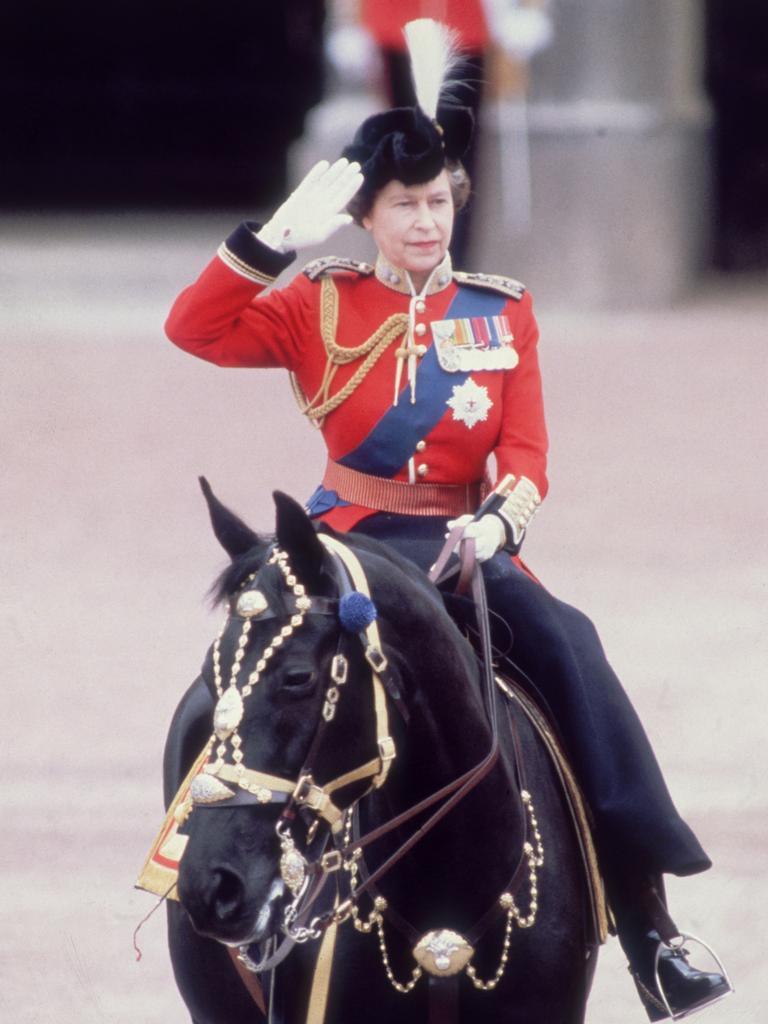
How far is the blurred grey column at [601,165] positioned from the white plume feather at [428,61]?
10009 millimetres

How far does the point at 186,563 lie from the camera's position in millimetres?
8914

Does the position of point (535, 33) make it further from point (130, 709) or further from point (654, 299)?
point (130, 709)

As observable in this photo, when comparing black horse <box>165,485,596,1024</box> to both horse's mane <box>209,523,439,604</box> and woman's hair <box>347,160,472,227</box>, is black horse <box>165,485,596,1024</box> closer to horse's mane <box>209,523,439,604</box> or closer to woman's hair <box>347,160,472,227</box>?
horse's mane <box>209,523,439,604</box>

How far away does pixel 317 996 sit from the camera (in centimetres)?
342

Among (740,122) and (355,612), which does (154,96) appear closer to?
(740,122)

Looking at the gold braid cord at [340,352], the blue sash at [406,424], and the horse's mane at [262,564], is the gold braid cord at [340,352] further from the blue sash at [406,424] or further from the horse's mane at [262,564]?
the horse's mane at [262,564]

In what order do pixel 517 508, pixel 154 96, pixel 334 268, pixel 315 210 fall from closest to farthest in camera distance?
pixel 315 210
pixel 517 508
pixel 334 268
pixel 154 96

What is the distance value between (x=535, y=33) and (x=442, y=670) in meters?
11.4

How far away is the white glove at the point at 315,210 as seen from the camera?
367 centimetres

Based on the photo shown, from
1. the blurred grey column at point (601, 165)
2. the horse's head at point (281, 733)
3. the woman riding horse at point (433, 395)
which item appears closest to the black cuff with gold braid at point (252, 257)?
the woman riding horse at point (433, 395)

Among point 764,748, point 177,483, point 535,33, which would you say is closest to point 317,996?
point 764,748

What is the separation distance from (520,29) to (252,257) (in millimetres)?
10740

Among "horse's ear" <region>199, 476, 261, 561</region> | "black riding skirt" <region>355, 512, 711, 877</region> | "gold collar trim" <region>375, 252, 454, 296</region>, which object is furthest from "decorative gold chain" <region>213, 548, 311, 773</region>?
"gold collar trim" <region>375, 252, 454, 296</region>

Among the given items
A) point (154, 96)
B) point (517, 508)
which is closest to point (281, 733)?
point (517, 508)
